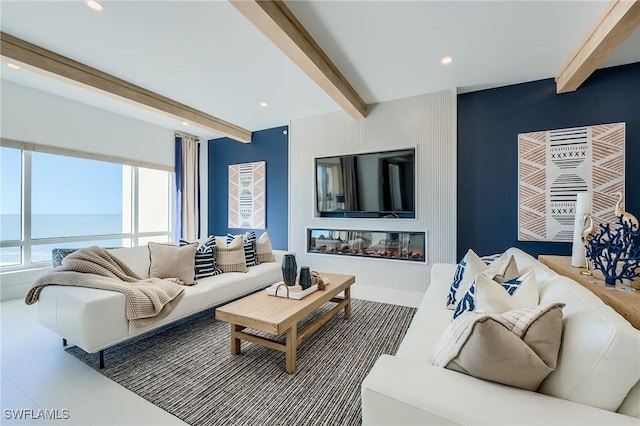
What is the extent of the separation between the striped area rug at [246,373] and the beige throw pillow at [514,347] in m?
0.89

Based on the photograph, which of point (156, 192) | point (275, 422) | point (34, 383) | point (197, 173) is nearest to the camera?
point (275, 422)

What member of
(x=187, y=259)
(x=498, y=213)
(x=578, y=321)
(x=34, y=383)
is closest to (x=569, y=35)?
(x=498, y=213)

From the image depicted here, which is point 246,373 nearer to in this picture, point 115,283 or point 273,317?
point 273,317

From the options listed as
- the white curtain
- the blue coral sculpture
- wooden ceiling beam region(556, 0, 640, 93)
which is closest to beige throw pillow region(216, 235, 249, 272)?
the white curtain

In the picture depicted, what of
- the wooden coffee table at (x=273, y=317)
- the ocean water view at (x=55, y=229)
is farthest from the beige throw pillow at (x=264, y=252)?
the ocean water view at (x=55, y=229)

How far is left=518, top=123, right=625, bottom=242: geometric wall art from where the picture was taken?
9.70 ft

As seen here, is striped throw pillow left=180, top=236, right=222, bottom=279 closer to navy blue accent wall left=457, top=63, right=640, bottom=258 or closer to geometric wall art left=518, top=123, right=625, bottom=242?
navy blue accent wall left=457, top=63, right=640, bottom=258

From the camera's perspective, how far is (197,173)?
18.8ft

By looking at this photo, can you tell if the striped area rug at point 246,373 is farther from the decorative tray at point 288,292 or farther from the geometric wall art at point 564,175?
the geometric wall art at point 564,175

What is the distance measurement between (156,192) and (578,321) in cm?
594

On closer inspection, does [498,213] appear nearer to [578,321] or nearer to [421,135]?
[421,135]

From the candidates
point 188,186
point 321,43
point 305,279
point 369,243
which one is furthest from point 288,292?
point 188,186

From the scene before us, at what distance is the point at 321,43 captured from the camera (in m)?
2.51

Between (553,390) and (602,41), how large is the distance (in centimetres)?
273
